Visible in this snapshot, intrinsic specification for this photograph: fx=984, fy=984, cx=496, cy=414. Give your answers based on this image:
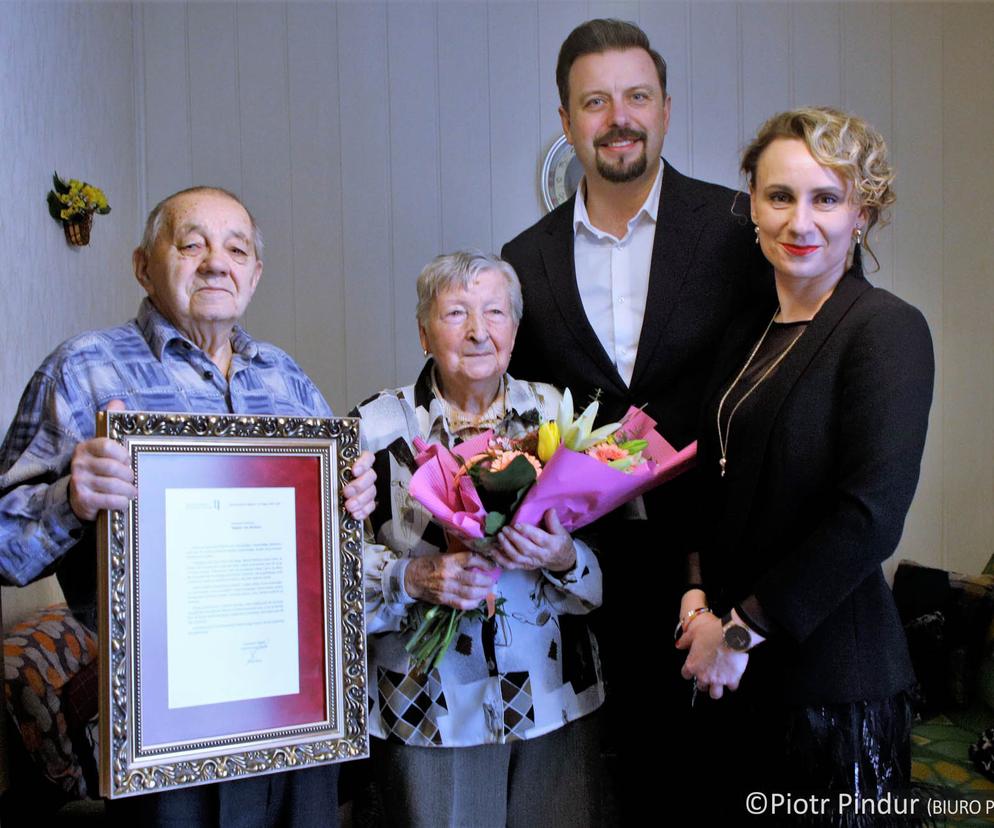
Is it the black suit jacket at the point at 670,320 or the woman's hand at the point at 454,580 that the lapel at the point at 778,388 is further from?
the woman's hand at the point at 454,580

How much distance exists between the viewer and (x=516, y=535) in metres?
1.80

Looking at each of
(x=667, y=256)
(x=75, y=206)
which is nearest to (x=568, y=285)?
(x=667, y=256)

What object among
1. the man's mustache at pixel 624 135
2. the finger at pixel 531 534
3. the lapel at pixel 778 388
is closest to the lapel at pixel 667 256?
the man's mustache at pixel 624 135

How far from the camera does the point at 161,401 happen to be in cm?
162

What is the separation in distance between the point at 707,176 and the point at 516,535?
321cm

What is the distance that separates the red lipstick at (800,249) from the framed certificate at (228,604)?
0.86m

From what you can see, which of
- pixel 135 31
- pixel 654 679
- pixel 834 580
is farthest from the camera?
pixel 135 31

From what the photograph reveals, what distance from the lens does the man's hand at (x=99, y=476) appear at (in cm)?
140

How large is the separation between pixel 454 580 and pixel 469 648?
191mm

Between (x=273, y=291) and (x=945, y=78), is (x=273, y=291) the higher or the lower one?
the lower one

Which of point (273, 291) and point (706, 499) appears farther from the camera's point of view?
point (273, 291)

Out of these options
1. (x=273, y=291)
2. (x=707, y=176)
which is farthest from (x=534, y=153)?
(x=273, y=291)

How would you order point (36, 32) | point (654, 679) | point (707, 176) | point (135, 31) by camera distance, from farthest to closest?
point (707, 176)
point (135, 31)
point (36, 32)
point (654, 679)

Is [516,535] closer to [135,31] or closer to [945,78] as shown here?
[135,31]
